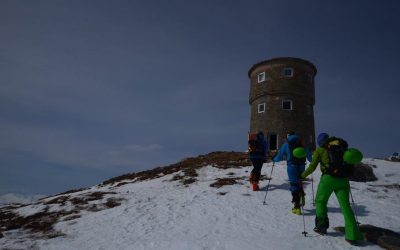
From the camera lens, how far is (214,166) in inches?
797

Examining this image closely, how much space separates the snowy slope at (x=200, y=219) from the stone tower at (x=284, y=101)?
15.3 m

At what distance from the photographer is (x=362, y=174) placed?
16.6 meters

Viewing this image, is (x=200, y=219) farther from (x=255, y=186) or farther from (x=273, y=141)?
(x=273, y=141)

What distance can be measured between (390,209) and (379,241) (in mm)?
4635

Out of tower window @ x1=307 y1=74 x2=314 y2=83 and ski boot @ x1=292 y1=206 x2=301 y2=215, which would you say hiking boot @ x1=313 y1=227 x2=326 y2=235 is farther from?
tower window @ x1=307 y1=74 x2=314 y2=83

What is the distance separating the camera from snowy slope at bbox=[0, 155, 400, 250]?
8148 millimetres

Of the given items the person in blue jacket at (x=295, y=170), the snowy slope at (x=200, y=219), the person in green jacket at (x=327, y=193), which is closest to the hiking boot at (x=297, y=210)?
the person in blue jacket at (x=295, y=170)

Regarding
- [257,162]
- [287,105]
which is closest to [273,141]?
[287,105]

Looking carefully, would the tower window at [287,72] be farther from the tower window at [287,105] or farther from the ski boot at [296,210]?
the ski boot at [296,210]

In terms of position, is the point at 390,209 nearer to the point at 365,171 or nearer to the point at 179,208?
the point at 365,171

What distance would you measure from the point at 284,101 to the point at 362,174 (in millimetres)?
15616

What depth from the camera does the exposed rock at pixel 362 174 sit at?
16328 mm

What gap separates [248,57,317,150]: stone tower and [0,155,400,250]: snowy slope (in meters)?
15.3

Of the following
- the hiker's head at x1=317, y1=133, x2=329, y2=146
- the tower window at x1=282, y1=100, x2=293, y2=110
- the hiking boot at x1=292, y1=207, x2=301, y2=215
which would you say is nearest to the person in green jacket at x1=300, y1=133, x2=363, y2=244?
the hiker's head at x1=317, y1=133, x2=329, y2=146
